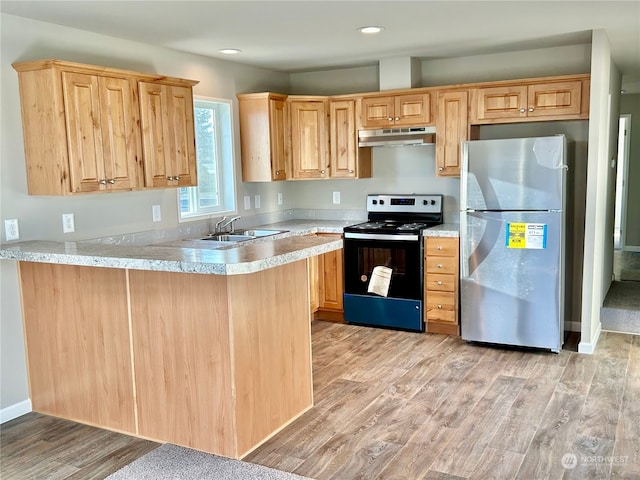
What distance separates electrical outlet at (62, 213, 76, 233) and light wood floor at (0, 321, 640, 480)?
3.74ft

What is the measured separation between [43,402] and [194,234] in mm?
1751

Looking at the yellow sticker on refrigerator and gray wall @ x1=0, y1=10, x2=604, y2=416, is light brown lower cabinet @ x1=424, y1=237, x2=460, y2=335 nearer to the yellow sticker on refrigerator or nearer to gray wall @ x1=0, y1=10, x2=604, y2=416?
the yellow sticker on refrigerator

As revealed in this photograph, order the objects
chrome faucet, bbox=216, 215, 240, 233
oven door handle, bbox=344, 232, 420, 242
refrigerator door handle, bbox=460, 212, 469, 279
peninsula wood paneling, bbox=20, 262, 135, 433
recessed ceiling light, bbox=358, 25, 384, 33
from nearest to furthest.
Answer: peninsula wood paneling, bbox=20, 262, 135, 433 < recessed ceiling light, bbox=358, 25, 384, 33 < refrigerator door handle, bbox=460, 212, 469, 279 < oven door handle, bbox=344, 232, 420, 242 < chrome faucet, bbox=216, 215, 240, 233

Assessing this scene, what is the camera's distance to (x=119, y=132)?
12.1ft

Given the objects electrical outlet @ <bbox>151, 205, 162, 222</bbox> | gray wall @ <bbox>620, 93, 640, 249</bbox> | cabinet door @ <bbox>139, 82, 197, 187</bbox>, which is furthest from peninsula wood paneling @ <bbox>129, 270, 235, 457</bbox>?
gray wall @ <bbox>620, 93, 640, 249</bbox>

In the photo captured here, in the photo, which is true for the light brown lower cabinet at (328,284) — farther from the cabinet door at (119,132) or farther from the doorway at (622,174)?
the doorway at (622,174)

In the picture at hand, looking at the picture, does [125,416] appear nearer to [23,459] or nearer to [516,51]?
[23,459]

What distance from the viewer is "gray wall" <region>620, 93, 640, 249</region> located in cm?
774

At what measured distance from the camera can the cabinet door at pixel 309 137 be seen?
549 cm

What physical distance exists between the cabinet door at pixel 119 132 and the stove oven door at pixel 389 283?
6.95 ft

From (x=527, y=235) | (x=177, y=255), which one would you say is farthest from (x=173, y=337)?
(x=527, y=235)

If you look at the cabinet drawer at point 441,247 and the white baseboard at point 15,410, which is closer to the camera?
the white baseboard at point 15,410

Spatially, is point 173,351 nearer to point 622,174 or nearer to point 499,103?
point 499,103

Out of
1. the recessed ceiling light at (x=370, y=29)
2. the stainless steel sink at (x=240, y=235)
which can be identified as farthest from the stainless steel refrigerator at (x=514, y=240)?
the stainless steel sink at (x=240, y=235)
